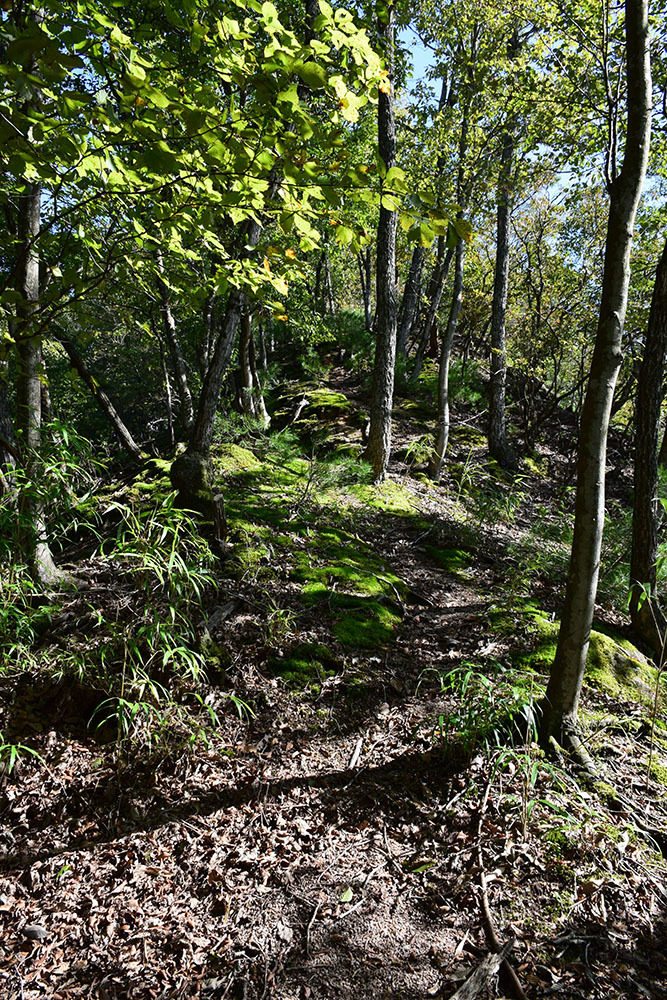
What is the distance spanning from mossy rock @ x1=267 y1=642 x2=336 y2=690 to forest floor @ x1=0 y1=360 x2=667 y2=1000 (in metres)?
0.02

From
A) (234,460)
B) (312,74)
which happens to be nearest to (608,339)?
(312,74)

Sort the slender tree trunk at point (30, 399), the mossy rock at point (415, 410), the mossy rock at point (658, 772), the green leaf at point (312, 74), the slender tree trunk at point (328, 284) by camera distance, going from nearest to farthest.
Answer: the green leaf at point (312, 74)
the mossy rock at point (658, 772)
the slender tree trunk at point (30, 399)
the mossy rock at point (415, 410)
the slender tree trunk at point (328, 284)

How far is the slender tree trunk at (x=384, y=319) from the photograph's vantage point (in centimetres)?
698

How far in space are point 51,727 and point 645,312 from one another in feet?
31.9

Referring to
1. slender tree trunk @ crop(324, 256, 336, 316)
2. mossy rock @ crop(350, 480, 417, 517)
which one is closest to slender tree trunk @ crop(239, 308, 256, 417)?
mossy rock @ crop(350, 480, 417, 517)

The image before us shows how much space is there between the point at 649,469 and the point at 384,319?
436cm

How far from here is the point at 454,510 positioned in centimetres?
765

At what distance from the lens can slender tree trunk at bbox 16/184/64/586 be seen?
3.29 meters

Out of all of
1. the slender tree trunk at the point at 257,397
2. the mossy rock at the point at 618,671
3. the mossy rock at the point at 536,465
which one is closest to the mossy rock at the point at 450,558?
the mossy rock at the point at 618,671

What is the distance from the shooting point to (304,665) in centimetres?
370

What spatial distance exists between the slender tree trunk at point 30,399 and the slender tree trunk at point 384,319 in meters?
4.72

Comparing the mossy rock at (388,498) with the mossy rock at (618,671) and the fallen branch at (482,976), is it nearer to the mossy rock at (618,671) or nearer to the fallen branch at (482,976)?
the mossy rock at (618,671)

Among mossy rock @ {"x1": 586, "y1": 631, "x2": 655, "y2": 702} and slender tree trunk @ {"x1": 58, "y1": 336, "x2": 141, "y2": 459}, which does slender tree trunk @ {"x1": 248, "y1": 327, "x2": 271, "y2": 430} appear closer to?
slender tree trunk @ {"x1": 58, "y1": 336, "x2": 141, "y2": 459}

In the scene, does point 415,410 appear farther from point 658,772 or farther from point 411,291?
point 658,772
